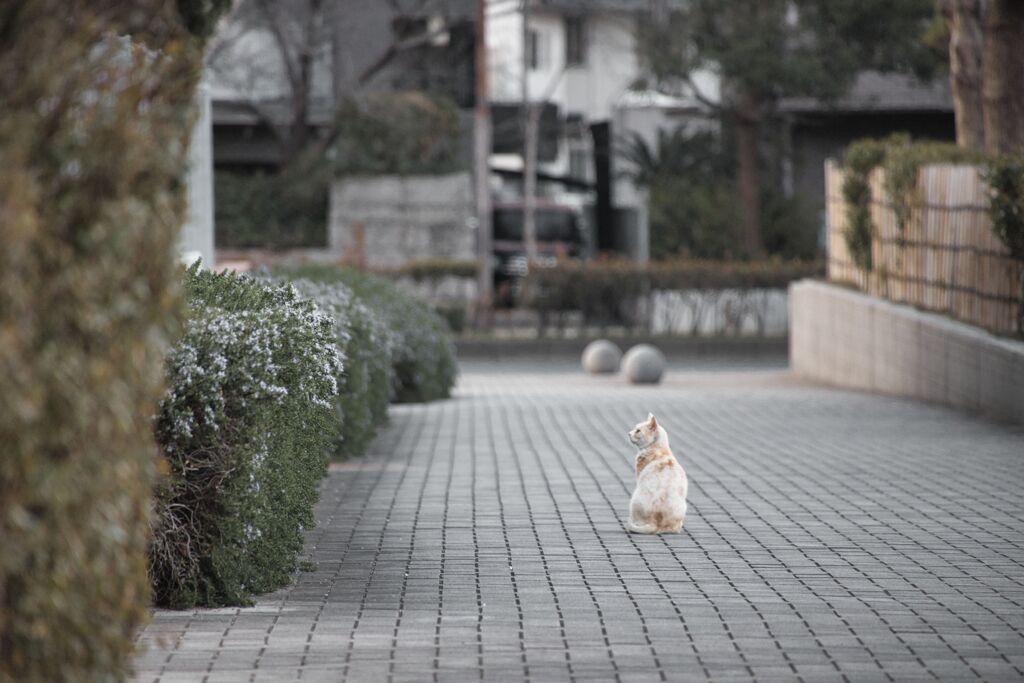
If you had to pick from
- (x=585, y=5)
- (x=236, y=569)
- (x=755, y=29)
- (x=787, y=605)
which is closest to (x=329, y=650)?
(x=236, y=569)

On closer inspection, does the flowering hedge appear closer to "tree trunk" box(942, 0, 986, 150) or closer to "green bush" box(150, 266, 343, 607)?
"green bush" box(150, 266, 343, 607)

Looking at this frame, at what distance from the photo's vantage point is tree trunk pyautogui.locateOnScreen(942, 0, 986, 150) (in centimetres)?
2113

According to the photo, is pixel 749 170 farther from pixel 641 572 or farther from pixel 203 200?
pixel 641 572

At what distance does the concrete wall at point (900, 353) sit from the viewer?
641 inches

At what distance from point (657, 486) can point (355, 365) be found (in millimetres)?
3982

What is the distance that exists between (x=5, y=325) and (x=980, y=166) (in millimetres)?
14825

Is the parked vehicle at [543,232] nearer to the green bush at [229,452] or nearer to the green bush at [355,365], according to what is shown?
the green bush at [355,365]

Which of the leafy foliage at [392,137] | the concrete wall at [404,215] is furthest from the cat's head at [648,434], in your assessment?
the leafy foliage at [392,137]

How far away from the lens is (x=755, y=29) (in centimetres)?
3731

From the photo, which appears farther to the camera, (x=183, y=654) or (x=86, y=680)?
(x=183, y=654)

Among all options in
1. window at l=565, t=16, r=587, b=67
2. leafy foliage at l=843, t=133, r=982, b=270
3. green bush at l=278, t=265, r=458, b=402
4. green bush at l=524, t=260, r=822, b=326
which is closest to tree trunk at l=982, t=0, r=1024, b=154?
leafy foliage at l=843, t=133, r=982, b=270

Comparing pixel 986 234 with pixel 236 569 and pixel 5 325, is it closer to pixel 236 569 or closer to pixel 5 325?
pixel 236 569

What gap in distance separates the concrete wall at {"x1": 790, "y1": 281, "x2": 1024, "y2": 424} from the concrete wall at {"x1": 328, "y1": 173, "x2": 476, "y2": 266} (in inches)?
558

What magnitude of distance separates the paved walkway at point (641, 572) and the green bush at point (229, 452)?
0.60 feet
